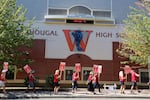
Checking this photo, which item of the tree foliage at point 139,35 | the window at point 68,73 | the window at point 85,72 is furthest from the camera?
→ the window at point 85,72

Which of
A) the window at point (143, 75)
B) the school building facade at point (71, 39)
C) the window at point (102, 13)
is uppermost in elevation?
the window at point (102, 13)

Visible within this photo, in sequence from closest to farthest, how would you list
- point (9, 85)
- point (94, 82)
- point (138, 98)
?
point (138, 98), point (94, 82), point (9, 85)

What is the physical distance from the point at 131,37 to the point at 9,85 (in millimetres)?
11704

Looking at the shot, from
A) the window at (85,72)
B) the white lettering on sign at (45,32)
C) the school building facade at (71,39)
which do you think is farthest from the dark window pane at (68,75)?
the white lettering on sign at (45,32)

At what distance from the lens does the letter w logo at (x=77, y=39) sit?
28.0m

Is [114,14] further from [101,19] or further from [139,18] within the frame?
[139,18]

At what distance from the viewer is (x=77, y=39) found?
92.5 feet

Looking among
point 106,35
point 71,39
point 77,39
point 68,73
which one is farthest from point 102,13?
point 68,73

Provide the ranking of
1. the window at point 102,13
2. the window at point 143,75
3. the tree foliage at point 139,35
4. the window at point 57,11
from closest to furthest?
1. the tree foliage at point 139,35
2. the window at point 143,75
3. the window at point 57,11
4. the window at point 102,13

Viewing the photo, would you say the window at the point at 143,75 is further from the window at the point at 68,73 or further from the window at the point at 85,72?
the window at the point at 68,73

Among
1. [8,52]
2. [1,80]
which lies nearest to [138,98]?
[1,80]

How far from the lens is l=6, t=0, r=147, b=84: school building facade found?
27641 millimetres

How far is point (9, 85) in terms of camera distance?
2661 centimetres

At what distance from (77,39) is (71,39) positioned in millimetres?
585
